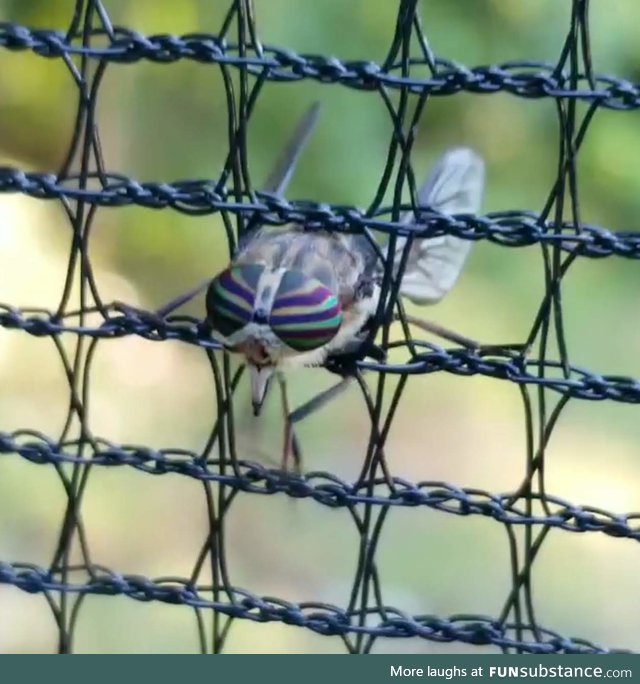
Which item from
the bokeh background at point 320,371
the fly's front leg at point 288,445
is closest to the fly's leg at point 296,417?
the fly's front leg at point 288,445

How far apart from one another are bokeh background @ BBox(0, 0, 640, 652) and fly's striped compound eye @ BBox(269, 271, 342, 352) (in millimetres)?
299

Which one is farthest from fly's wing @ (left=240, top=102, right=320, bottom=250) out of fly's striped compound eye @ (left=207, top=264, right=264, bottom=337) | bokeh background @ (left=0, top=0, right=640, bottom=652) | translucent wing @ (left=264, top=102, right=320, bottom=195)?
bokeh background @ (left=0, top=0, right=640, bottom=652)

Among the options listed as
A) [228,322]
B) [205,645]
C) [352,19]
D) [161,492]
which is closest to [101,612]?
[161,492]

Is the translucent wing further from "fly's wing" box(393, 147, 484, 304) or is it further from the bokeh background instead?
the bokeh background

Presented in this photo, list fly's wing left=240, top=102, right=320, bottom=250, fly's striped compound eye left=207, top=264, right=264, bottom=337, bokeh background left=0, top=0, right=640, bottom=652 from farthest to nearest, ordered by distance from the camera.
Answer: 1. bokeh background left=0, top=0, right=640, bottom=652
2. fly's wing left=240, top=102, right=320, bottom=250
3. fly's striped compound eye left=207, top=264, right=264, bottom=337

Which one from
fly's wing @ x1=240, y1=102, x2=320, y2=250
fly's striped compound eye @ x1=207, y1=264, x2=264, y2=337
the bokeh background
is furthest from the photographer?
the bokeh background

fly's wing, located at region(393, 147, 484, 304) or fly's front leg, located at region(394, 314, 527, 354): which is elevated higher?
fly's wing, located at region(393, 147, 484, 304)

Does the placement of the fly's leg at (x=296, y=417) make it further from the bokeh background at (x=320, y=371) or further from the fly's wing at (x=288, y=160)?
the bokeh background at (x=320, y=371)

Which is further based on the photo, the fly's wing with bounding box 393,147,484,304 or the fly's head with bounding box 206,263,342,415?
the fly's wing with bounding box 393,147,484,304

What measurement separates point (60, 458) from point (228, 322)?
9 centimetres

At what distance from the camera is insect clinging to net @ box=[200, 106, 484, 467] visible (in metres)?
0.39

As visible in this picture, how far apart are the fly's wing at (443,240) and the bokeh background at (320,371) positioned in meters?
0.18

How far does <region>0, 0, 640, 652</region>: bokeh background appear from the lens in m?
0.75

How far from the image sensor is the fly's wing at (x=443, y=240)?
1.68ft
